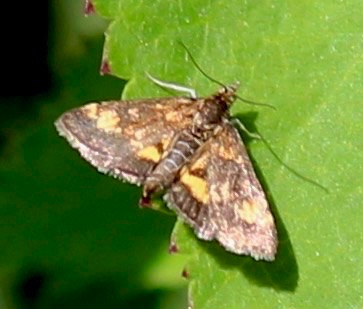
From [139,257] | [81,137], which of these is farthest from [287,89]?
[139,257]

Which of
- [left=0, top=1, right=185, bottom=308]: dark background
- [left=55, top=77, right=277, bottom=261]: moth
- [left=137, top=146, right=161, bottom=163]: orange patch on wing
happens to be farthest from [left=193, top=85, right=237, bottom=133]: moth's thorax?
[left=0, top=1, right=185, bottom=308]: dark background

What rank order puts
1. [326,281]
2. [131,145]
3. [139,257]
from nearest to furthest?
[326,281] → [131,145] → [139,257]

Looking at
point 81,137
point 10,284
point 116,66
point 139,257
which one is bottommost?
point 10,284

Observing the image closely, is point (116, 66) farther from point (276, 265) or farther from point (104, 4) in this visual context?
point (276, 265)

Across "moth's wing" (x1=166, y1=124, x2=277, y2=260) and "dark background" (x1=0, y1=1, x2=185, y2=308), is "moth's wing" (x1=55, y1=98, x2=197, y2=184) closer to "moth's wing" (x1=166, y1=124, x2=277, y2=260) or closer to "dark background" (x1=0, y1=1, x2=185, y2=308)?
"moth's wing" (x1=166, y1=124, x2=277, y2=260)

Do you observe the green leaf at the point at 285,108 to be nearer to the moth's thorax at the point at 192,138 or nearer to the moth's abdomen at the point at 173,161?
the moth's thorax at the point at 192,138

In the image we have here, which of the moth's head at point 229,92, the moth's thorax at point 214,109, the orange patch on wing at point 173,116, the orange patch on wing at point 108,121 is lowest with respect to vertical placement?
the orange patch on wing at point 108,121

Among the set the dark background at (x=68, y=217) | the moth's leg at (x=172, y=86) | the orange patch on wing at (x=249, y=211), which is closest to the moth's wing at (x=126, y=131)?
the moth's leg at (x=172, y=86)
